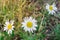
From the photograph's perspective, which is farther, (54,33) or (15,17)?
(15,17)

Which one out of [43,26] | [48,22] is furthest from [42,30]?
[48,22]

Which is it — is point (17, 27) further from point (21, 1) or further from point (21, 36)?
point (21, 1)

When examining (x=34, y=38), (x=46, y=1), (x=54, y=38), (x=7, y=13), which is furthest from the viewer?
(x=46, y=1)

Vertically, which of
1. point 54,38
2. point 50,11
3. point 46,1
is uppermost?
point 46,1

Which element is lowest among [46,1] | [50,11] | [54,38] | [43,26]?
[54,38]

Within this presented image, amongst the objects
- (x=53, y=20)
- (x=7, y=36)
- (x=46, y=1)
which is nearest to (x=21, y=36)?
(x=7, y=36)

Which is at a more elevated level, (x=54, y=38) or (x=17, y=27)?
(x=17, y=27)

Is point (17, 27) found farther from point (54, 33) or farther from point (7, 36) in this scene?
point (54, 33)

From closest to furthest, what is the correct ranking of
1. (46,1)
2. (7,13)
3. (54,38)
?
(54,38)
(7,13)
(46,1)

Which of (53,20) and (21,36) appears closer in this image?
(21,36)
